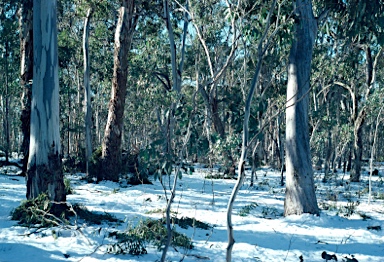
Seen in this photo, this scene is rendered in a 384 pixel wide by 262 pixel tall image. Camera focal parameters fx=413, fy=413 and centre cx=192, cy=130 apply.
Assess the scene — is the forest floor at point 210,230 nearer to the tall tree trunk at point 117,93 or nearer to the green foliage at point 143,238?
the green foliage at point 143,238

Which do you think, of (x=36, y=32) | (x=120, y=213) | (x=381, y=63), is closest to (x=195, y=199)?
(x=120, y=213)

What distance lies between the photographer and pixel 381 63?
20.3m

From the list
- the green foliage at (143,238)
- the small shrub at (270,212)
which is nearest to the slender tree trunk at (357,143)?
the small shrub at (270,212)

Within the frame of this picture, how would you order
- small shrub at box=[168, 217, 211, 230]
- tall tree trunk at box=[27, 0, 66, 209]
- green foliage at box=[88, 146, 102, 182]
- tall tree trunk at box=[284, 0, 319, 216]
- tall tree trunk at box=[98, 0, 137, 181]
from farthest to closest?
green foliage at box=[88, 146, 102, 182] < tall tree trunk at box=[98, 0, 137, 181] < tall tree trunk at box=[284, 0, 319, 216] < small shrub at box=[168, 217, 211, 230] < tall tree trunk at box=[27, 0, 66, 209]

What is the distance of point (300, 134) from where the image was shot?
26.7ft

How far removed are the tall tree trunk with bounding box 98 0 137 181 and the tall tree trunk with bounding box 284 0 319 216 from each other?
18.7 ft

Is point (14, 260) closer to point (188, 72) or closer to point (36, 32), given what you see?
point (36, 32)

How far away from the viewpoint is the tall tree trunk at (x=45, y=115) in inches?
240

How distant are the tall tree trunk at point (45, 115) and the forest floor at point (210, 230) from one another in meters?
0.68

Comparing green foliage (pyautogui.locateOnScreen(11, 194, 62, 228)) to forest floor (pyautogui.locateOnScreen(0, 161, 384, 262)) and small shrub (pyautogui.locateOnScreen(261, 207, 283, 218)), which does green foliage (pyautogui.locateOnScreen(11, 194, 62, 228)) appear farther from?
small shrub (pyautogui.locateOnScreen(261, 207, 283, 218))

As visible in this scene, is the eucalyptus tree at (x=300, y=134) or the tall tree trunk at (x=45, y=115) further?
the eucalyptus tree at (x=300, y=134)

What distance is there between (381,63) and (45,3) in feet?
59.6

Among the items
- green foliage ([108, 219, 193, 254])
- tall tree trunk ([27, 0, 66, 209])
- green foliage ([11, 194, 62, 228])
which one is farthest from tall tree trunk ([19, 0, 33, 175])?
green foliage ([108, 219, 193, 254])

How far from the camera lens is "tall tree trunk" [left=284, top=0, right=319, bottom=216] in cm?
804
